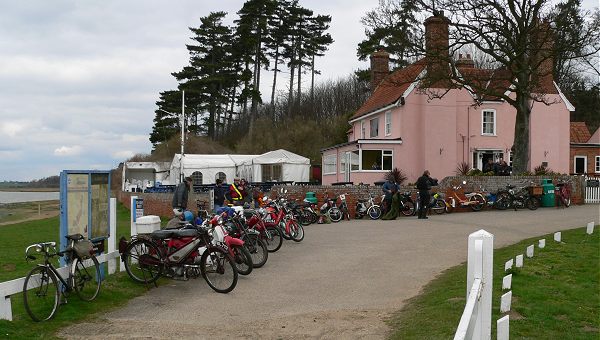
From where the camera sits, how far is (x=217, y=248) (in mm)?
10078

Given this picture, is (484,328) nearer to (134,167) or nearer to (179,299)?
(179,299)

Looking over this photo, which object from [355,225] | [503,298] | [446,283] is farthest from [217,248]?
[355,225]

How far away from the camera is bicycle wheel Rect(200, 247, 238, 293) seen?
1011cm

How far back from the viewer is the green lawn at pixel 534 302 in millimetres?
6715

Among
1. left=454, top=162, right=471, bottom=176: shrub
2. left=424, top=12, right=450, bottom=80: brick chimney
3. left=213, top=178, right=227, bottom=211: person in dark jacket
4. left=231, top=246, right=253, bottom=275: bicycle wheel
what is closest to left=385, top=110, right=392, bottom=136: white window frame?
left=454, top=162, right=471, bottom=176: shrub

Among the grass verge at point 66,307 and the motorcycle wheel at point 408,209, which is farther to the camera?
the motorcycle wheel at point 408,209

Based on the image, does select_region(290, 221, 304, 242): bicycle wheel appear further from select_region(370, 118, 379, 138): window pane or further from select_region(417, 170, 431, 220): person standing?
select_region(370, 118, 379, 138): window pane

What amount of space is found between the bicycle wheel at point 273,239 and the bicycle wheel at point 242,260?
292cm

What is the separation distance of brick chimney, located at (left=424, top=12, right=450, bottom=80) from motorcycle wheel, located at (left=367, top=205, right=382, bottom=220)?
768 centimetres

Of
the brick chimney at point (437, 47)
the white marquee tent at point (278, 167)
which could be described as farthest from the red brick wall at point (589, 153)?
the brick chimney at point (437, 47)

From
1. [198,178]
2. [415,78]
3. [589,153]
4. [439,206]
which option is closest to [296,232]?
[439,206]

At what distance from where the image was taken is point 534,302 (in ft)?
25.5

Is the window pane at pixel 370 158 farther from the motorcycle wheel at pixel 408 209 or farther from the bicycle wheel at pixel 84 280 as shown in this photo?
the bicycle wheel at pixel 84 280

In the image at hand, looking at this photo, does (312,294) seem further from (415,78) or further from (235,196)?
(415,78)
